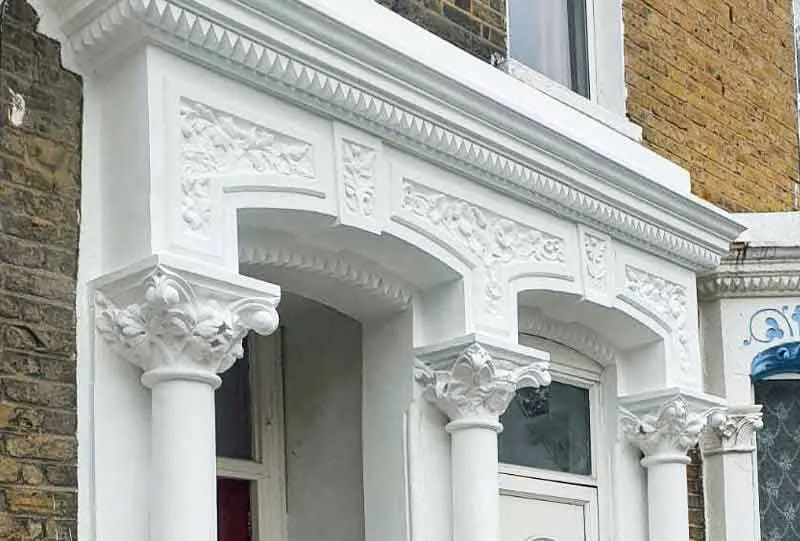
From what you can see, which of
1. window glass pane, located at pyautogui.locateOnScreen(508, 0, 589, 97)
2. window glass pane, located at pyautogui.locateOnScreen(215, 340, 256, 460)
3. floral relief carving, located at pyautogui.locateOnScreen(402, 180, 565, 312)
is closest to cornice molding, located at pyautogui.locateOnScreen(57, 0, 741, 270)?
floral relief carving, located at pyautogui.locateOnScreen(402, 180, 565, 312)

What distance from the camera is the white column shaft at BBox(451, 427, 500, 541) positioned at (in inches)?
204

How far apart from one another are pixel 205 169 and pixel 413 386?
4.65 feet

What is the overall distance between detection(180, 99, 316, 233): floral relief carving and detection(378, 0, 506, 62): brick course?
1080 mm

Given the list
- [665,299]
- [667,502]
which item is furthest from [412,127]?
[667,502]

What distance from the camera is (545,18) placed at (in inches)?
277

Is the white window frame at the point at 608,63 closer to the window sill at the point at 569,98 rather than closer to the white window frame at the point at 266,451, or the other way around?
the window sill at the point at 569,98

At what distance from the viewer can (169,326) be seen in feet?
13.5

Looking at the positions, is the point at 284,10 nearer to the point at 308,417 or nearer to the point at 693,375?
the point at 308,417

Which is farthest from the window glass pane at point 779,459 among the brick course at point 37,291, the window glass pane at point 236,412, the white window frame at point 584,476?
the brick course at point 37,291

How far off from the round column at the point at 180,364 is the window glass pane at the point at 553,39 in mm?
2866

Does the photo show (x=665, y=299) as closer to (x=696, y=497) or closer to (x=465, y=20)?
(x=696, y=497)

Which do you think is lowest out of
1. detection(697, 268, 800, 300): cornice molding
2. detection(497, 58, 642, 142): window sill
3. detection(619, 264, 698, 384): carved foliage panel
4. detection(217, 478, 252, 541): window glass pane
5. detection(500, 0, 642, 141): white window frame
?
detection(217, 478, 252, 541): window glass pane

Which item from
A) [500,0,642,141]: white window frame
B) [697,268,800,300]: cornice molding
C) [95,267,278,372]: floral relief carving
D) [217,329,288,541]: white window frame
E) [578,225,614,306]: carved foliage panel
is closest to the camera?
[95,267,278,372]: floral relief carving

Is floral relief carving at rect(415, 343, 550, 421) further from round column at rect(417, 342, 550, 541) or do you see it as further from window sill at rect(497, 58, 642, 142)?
window sill at rect(497, 58, 642, 142)
